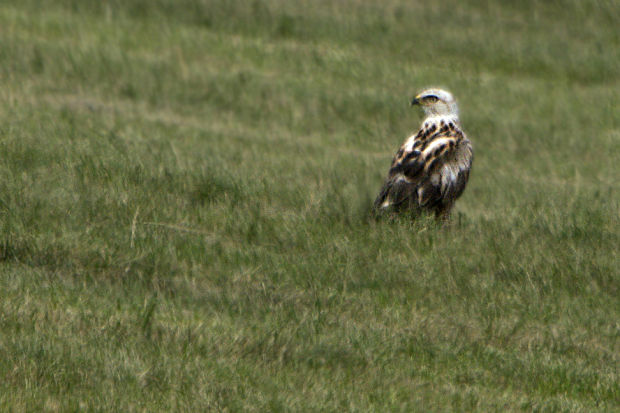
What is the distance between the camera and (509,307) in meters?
7.49

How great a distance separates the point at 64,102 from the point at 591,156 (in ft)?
24.4

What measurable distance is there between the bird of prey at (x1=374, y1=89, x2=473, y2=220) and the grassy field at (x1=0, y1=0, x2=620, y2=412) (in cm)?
27

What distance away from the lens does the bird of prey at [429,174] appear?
955 centimetres

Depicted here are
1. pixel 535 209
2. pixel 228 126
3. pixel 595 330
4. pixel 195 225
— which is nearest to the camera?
pixel 595 330

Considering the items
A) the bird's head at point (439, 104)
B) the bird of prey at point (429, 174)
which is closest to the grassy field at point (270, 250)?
the bird of prey at point (429, 174)

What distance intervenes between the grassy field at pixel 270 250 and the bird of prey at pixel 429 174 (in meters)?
0.27

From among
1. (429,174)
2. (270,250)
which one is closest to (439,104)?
(429,174)

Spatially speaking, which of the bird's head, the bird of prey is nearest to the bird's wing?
the bird of prey

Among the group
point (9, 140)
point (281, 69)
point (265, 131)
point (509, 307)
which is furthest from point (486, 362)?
point (281, 69)

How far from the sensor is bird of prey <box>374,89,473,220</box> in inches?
376

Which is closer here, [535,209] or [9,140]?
[9,140]

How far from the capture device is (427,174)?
9.62 meters

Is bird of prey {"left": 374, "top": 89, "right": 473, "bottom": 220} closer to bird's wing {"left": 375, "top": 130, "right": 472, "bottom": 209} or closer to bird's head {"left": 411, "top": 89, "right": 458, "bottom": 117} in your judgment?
bird's wing {"left": 375, "top": 130, "right": 472, "bottom": 209}

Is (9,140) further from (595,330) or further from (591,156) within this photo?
(591,156)
